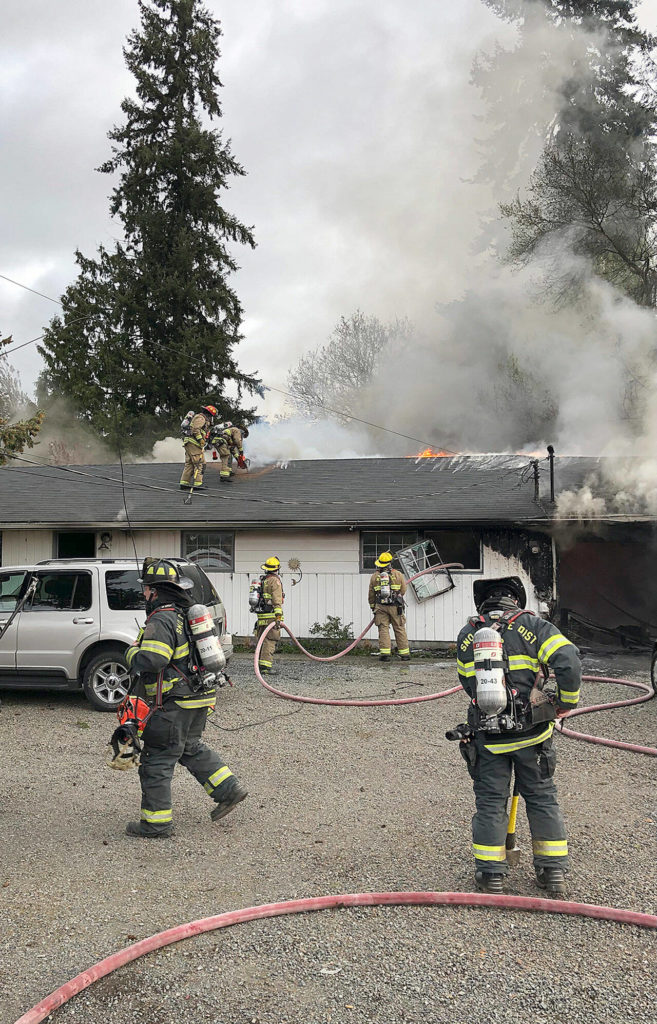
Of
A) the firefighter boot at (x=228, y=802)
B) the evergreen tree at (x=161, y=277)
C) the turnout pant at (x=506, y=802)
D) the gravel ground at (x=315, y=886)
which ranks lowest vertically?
the gravel ground at (x=315, y=886)

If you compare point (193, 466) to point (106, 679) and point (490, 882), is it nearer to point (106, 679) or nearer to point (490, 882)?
point (106, 679)

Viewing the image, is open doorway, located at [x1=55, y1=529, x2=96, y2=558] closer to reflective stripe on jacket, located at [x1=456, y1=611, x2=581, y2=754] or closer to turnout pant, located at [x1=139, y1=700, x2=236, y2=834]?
turnout pant, located at [x1=139, y1=700, x2=236, y2=834]

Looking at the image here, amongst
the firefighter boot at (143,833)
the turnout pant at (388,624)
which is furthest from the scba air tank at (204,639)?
the turnout pant at (388,624)

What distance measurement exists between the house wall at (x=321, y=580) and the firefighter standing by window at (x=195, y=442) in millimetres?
1599

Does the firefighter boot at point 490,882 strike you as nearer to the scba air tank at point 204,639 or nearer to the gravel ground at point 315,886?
the gravel ground at point 315,886

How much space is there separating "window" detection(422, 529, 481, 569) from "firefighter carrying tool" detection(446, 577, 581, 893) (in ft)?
31.9

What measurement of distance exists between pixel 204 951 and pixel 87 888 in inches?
39.7


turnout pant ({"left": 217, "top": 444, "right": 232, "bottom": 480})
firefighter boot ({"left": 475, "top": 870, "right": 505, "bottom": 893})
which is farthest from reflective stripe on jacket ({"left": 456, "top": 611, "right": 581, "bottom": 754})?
turnout pant ({"left": 217, "top": 444, "right": 232, "bottom": 480})

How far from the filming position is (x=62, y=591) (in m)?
8.73

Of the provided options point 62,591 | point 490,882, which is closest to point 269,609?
point 62,591

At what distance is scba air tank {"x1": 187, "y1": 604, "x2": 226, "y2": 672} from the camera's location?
4746 mm

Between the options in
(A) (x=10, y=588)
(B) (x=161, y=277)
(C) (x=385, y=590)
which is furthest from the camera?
(B) (x=161, y=277)

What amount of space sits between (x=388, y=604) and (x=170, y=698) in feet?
24.5

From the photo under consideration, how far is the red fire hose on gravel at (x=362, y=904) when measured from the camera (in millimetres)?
3207
